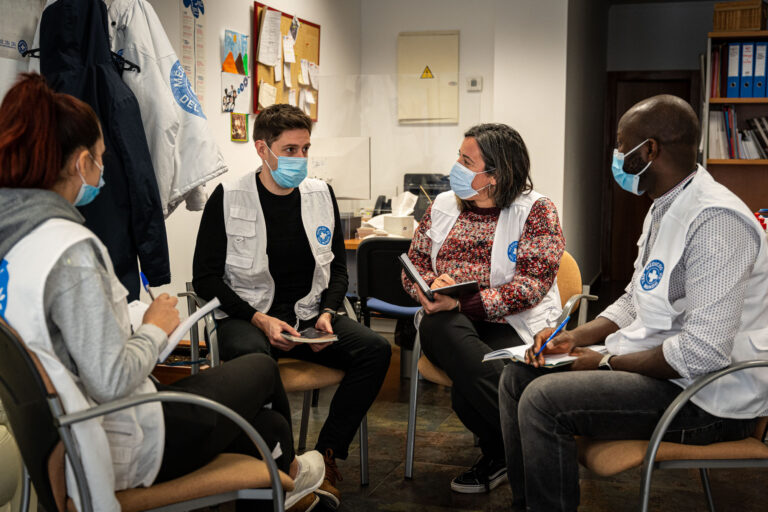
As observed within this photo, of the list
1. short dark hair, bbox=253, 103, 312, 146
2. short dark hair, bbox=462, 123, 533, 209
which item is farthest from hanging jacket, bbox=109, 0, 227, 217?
short dark hair, bbox=462, 123, 533, 209

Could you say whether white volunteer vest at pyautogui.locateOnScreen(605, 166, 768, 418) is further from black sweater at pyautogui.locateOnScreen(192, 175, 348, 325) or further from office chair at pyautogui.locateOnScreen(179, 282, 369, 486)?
black sweater at pyautogui.locateOnScreen(192, 175, 348, 325)

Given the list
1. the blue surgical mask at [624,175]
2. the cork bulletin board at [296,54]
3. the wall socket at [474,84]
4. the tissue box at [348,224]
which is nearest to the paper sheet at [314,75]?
the cork bulletin board at [296,54]

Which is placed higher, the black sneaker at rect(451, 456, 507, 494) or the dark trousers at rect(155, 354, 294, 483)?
the dark trousers at rect(155, 354, 294, 483)

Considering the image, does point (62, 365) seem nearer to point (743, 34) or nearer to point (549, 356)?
point (549, 356)

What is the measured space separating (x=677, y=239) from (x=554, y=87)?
12.4ft

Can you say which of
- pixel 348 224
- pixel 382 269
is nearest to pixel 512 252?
pixel 382 269

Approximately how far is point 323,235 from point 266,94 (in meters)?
1.89

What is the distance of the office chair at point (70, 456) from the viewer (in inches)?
50.4

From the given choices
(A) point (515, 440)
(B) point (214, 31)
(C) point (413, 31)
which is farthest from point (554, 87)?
(A) point (515, 440)

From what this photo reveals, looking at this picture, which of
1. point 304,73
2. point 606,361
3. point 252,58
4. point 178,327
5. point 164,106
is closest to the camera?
point 178,327

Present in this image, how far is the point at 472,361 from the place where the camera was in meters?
2.27

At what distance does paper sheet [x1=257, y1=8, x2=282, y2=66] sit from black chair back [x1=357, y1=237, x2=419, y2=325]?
62.9 inches

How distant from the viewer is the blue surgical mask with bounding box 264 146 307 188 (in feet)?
8.54

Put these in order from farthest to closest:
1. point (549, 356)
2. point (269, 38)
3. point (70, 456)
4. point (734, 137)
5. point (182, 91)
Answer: point (734, 137) < point (269, 38) < point (182, 91) < point (549, 356) < point (70, 456)
